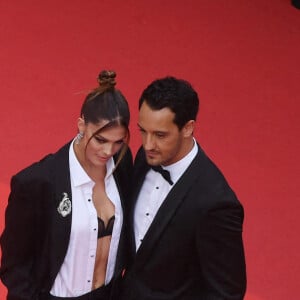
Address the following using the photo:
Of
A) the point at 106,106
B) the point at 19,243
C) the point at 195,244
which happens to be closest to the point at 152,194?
the point at 195,244

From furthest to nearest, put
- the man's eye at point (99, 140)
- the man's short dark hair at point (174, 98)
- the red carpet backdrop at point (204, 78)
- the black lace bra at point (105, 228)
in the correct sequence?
1. the red carpet backdrop at point (204, 78)
2. the black lace bra at point (105, 228)
3. the man's eye at point (99, 140)
4. the man's short dark hair at point (174, 98)

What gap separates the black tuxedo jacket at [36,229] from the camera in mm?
2137

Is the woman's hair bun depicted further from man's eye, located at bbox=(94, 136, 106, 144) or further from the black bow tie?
the black bow tie

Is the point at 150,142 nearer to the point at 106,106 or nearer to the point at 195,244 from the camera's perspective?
the point at 106,106

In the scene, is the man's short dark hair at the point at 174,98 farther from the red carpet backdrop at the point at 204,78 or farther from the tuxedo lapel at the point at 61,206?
the red carpet backdrop at the point at 204,78

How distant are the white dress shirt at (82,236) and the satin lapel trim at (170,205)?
17 cm

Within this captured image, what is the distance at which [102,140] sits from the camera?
85.6 inches

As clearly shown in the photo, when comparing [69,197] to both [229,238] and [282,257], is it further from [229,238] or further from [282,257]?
[282,257]

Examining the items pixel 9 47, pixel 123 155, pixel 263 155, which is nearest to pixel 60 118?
pixel 9 47

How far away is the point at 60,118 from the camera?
4.37m

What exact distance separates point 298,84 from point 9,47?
203 cm

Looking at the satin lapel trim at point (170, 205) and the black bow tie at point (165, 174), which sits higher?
the black bow tie at point (165, 174)

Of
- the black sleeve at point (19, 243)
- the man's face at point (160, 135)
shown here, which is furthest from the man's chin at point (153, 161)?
the black sleeve at point (19, 243)

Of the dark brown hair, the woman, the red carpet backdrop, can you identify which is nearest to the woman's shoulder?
the woman
